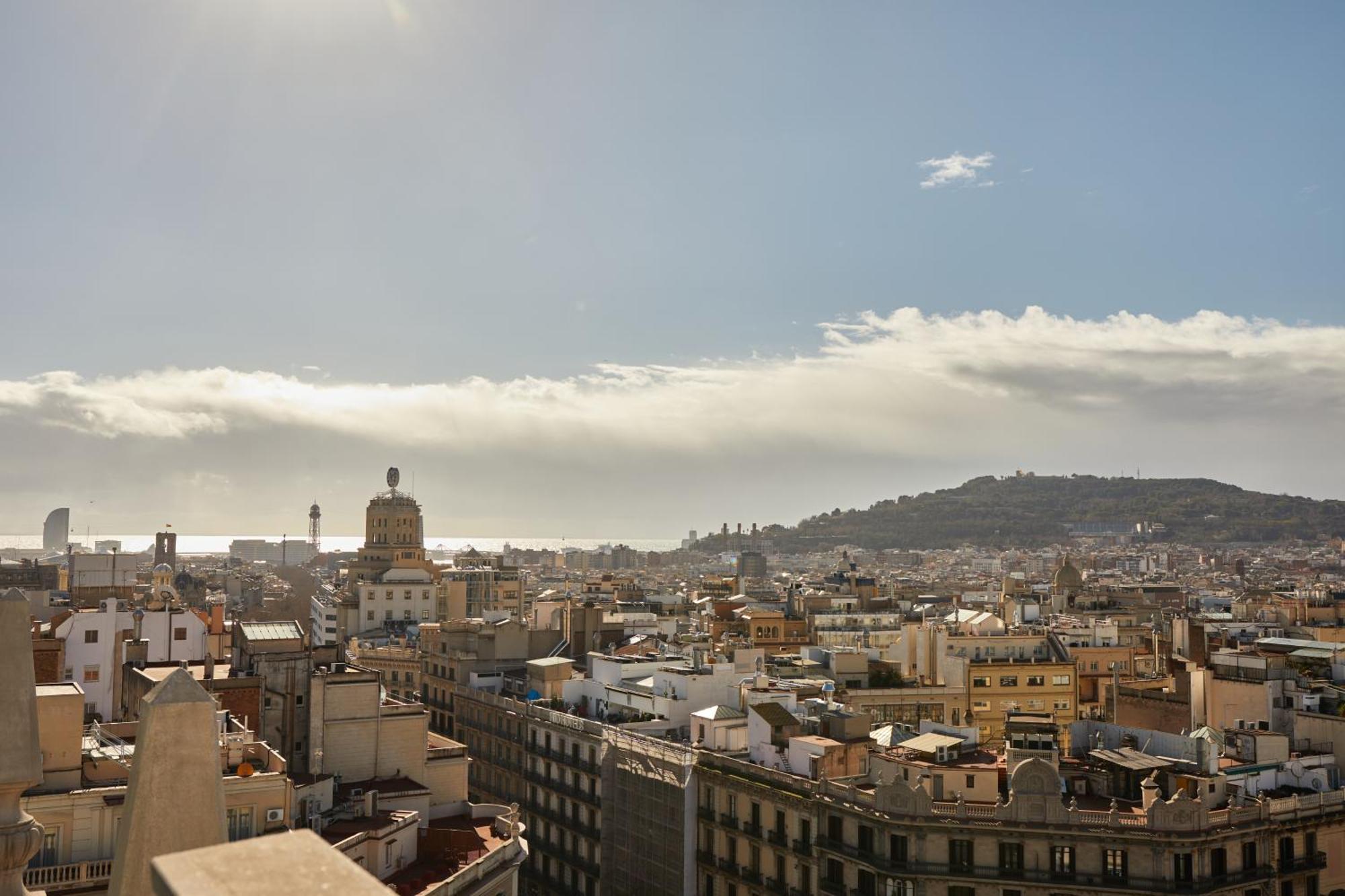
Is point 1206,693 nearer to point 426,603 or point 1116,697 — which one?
point 1116,697

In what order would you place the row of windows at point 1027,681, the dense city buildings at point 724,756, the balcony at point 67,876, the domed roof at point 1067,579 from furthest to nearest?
the domed roof at point 1067,579 → the row of windows at point 1027,681 → the dense city buildings at point 724,756 → the balcony at point 67,876

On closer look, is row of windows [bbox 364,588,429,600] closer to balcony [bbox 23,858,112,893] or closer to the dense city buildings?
the dense city buildings

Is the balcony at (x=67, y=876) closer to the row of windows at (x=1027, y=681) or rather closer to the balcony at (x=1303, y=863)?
the balcony at (x=1303, y=863)

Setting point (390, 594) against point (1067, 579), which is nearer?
point (390, 594)

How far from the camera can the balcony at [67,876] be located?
28.2 m

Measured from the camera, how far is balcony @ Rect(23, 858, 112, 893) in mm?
28195

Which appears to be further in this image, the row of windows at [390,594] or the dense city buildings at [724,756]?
the row of windows at [390,594]

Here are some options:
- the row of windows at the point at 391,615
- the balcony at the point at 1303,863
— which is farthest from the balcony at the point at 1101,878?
the row of windows at the point at 391,615

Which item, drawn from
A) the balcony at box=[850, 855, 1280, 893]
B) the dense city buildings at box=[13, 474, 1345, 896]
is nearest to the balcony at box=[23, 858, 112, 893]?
the dense city buildings at box=[13, 474, 1345, 896]

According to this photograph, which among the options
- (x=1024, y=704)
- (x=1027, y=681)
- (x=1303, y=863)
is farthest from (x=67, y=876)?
(x=1027, y=681)

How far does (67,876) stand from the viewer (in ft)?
94.6

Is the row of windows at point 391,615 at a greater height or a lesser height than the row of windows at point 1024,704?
greater

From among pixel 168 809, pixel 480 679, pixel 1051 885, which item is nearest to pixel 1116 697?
pixel 1051 885

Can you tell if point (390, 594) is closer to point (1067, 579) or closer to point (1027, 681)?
point (1027, 681)
